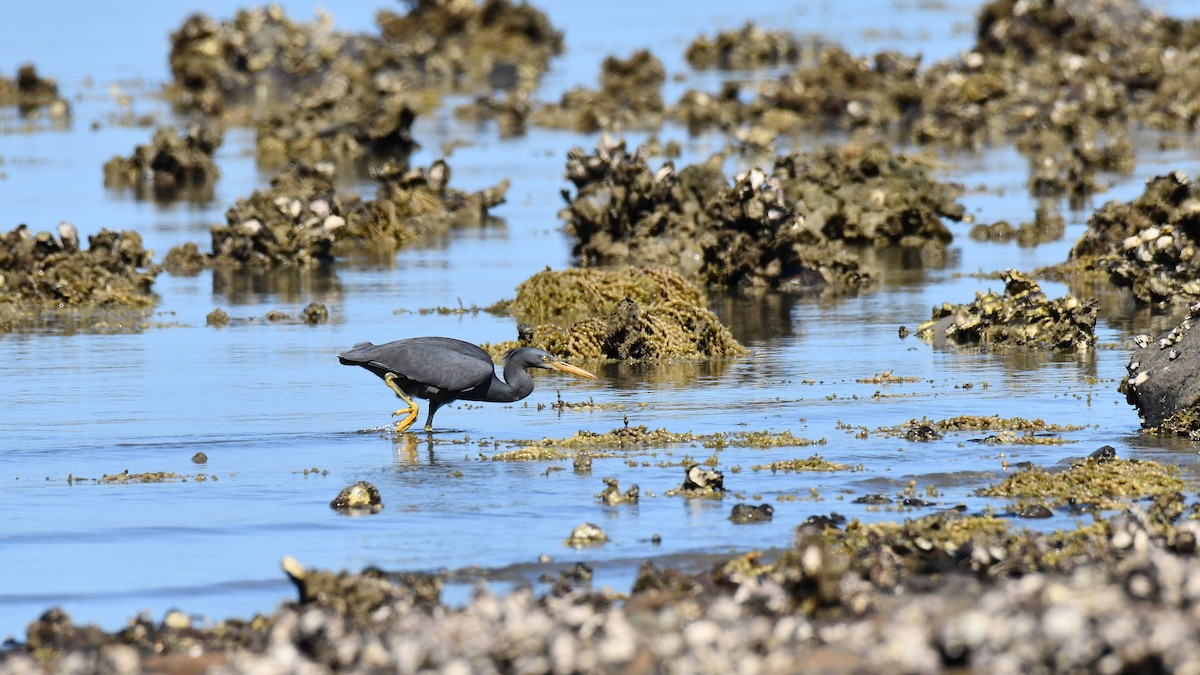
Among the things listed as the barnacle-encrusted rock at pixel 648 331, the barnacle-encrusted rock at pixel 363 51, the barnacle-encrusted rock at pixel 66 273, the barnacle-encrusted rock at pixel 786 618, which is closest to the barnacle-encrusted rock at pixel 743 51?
the barnacle-encrusted rock at pixel 363 51

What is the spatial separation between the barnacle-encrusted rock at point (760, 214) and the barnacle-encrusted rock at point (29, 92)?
25.2 metres

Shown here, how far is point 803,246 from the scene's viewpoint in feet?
75.3

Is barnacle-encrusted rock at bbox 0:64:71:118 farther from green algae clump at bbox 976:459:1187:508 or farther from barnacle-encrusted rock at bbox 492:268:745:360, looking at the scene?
green algae clump at bbox 976:459:1187:508

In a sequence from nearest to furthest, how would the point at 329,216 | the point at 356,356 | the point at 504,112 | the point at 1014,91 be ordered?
1. the point at 356,356
2. the point at 329,216
3. the point at 1014,91
4. the point at 504,112

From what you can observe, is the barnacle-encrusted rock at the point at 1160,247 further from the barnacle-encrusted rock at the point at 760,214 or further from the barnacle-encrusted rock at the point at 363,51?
the barnacle-encrusted rock at the point at 363,51

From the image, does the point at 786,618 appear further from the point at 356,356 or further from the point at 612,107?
the point at 612,107

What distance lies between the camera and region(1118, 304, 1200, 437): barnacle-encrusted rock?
43.7ft

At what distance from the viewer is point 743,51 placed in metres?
56.2

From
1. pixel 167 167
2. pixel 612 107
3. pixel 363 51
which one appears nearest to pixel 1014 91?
pixel 612 107

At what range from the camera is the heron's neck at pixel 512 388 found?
14.6 m

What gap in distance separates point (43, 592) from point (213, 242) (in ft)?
50.1

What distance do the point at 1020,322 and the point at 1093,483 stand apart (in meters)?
6.05

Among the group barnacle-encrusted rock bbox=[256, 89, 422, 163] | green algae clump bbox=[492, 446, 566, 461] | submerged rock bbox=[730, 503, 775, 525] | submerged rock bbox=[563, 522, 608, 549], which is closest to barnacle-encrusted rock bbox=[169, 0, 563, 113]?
barnacle-encrusted rock bbox=[256, 89, 422, 163]

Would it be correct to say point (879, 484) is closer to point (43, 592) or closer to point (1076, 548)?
point (1076, 548)
